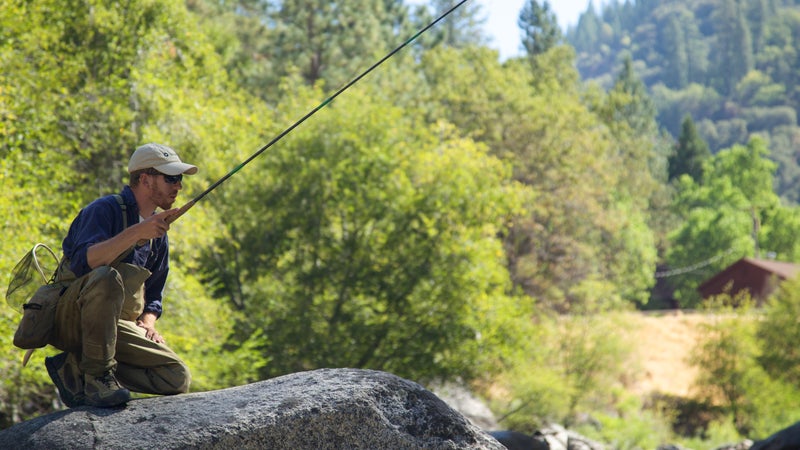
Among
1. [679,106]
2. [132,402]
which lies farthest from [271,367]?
[679,106]

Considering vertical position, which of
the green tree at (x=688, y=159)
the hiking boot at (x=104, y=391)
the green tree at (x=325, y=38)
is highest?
the green tree at (x=325, y=38)

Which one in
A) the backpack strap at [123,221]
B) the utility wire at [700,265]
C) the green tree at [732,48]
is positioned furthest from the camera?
the green tree at [732,48]

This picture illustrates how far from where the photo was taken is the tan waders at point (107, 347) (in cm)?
507

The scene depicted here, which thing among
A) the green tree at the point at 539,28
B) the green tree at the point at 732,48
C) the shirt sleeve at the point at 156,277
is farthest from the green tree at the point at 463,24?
the green tree at the point at 732,48

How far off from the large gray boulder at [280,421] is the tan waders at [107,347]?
12 cm

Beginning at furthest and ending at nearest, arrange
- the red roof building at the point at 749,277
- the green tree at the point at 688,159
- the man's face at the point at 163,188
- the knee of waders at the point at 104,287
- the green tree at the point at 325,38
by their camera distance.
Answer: the green tree at the point at 688,159, the red roof building at the point at 749,277, the green tree at the point at 325,38, the man's face at the point at 163,188, the knee of waders at the point at 104,287

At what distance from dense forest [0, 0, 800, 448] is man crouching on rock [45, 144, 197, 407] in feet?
27.2

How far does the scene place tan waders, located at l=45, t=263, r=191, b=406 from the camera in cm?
507

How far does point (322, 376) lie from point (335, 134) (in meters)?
18.7

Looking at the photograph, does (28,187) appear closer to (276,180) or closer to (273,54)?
(276,180)

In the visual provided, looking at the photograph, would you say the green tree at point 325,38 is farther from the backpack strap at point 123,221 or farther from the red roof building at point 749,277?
the backpack strap at point 123,221

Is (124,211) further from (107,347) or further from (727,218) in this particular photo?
(727,218)

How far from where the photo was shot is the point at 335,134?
24.0m

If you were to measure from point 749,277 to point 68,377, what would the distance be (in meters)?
56.7
